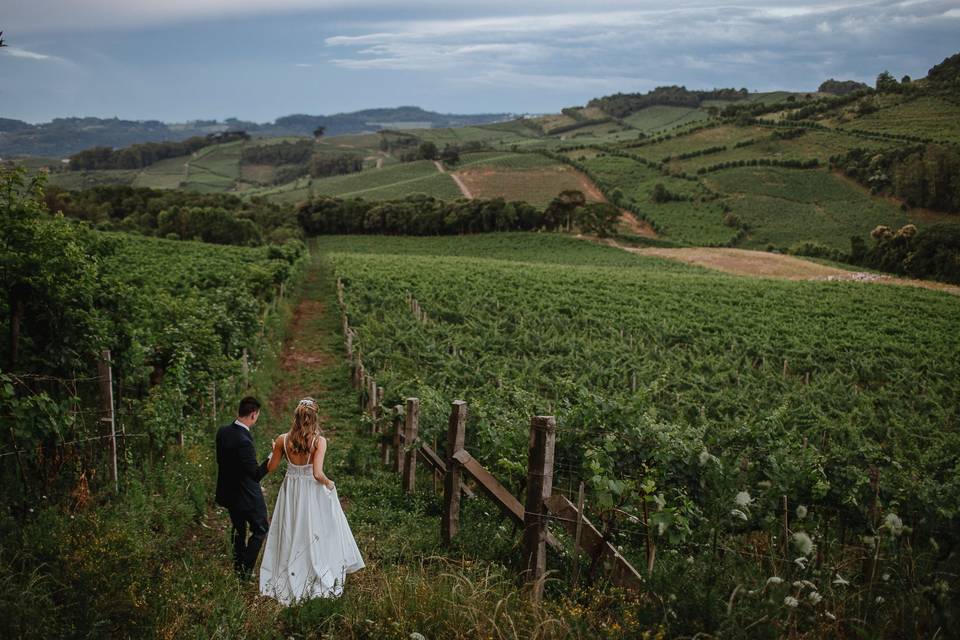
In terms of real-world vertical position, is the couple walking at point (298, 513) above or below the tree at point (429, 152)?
below

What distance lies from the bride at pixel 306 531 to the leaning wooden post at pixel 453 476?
978 mm

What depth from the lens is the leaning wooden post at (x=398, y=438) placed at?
10.0 meters

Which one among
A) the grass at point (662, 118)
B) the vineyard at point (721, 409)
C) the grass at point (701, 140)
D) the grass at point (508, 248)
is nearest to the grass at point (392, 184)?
the grass at point (508, 248)

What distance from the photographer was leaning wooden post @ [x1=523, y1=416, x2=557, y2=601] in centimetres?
536

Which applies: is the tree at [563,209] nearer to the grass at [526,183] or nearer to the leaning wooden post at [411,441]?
the grass at [526,183]

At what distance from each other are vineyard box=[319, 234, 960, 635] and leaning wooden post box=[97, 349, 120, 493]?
422 centimetres

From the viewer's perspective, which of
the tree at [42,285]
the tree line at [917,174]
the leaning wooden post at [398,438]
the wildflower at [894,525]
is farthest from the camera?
the tree line at [917,174]

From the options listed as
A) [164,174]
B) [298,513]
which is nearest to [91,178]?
[164,174]

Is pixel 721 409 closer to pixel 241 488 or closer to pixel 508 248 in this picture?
pixel 241 488

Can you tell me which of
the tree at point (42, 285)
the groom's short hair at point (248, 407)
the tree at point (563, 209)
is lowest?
the groom's short hair at point (248, 407)

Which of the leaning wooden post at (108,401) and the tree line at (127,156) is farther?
the tree line at (127,156)

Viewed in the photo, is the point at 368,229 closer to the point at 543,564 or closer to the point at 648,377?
the point at 648,377

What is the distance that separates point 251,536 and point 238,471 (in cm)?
70

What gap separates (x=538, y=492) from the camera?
214 inches
